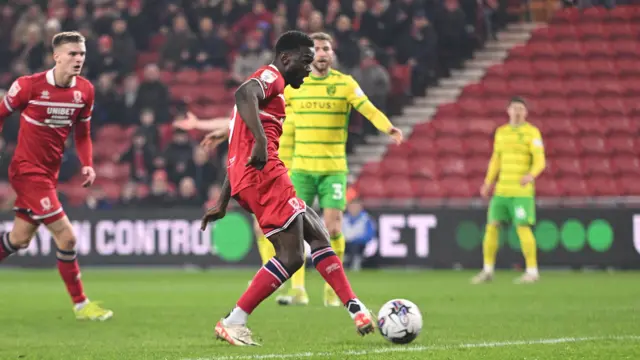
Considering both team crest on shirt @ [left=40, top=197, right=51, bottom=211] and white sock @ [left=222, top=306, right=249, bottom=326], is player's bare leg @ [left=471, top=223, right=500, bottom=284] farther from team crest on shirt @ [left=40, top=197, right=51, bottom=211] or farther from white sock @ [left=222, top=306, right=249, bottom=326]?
white sock @ [left=222, top=306, right=249, bottom=326]

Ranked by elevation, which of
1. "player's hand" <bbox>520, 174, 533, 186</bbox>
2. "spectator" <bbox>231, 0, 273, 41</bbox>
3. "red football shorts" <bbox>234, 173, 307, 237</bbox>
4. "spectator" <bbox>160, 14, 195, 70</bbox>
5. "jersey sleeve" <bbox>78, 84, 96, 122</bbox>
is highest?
"spectator" <bbox>231, 0, 273, 41</bbox>

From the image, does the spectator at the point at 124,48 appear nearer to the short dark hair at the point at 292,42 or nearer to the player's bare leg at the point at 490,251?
the player's bare leg at the point at 490,251

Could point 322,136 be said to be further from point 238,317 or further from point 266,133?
point 238,317

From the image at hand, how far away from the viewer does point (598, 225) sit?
17.3 metres

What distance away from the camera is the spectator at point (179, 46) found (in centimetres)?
2222

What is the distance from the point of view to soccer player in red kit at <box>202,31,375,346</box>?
7094mm

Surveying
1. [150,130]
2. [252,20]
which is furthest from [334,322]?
[252,20]

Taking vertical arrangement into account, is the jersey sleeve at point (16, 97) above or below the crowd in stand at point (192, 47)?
below

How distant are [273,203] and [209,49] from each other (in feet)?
50.7

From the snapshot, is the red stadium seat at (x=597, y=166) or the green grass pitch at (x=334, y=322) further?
the red stadium seat at (x=597, y=166)

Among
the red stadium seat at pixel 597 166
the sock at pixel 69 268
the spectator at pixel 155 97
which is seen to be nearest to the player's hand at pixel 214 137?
the sock at pixel 69 268

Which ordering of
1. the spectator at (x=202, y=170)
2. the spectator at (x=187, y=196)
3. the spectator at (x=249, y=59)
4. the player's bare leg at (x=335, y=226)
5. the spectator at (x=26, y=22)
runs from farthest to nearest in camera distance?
the spectator at (x=26, y=22)
the spectator at (x=249, y=59)
the spectator at (x=202, y=170)
the spectator at (x=187, y=196)
the player's bare leg at (x=335, y=226)

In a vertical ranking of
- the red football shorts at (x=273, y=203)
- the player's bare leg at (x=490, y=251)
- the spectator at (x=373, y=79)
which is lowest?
the player's bare leg at (x=490, y=251)

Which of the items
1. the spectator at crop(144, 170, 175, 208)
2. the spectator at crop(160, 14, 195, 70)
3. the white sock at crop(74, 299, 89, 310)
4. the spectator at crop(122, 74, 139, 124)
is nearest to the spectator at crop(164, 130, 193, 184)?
the spectator at crop(144, 170, 175, 208)
